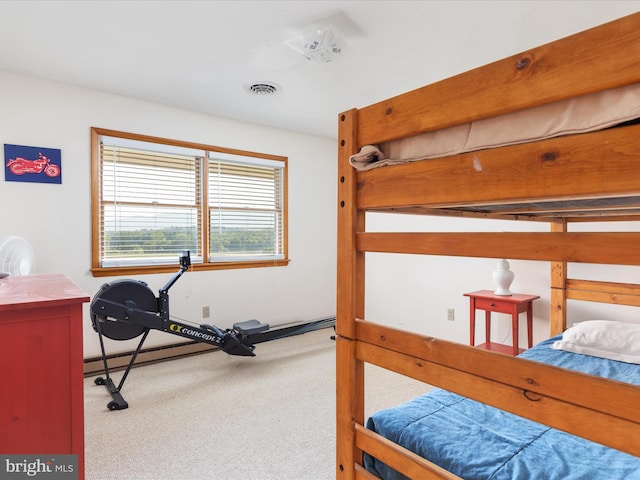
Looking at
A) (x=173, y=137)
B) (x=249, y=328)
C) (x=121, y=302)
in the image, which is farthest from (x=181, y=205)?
(x=249, y=328)

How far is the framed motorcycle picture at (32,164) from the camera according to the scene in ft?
9.00

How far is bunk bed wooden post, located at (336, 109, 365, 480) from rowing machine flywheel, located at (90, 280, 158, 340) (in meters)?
2.08

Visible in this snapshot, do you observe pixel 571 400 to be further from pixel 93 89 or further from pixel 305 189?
pixel 305 189

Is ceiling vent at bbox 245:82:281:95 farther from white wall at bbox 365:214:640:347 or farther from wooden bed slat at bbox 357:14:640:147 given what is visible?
wooden bed slat at bbox 357:14:640:147

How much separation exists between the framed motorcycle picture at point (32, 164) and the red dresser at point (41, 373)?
6.04 ft

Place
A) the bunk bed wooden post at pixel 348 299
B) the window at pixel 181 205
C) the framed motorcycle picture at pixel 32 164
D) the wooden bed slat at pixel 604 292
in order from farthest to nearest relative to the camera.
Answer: the window at pixel 181 205 → the framed motorcycle picture at pixel 32 164 → the wooden bed slat at pixel 604 292 → the bunk bed wooden post at pixel 348 299

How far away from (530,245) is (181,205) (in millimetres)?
3433

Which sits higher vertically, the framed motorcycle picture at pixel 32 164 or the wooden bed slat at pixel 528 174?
the framed motorcycle picture at pixel 32 164

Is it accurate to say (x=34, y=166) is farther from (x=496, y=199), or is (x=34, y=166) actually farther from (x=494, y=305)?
(x=494, y=305)

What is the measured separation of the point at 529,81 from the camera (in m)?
0.71

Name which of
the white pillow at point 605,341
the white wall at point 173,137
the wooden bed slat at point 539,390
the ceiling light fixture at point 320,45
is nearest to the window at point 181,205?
the white wall at point 173,137

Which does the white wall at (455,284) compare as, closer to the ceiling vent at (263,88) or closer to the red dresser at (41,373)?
the ceiling vent at (263,88)

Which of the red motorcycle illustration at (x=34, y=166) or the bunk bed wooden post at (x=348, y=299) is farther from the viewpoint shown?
the red motorcycle illustration at (x=34, y=166)

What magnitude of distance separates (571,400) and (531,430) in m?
0.83
